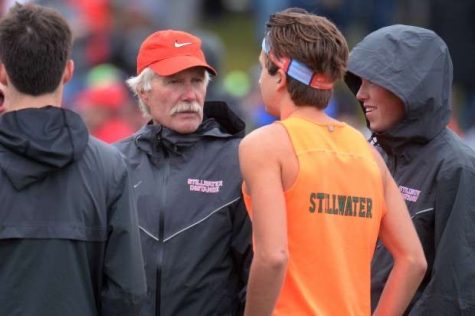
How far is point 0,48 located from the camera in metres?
4.65

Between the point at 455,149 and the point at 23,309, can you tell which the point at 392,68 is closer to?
the point at 455,149

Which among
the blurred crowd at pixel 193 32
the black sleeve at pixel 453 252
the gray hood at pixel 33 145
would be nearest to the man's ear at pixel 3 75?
the gray hood at pixel 33 145

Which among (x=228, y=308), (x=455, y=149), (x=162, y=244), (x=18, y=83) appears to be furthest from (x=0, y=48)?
(x=455, y=149)

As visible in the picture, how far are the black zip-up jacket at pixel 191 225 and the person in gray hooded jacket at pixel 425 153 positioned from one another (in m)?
0.63

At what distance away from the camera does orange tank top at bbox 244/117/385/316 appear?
4.65 meters

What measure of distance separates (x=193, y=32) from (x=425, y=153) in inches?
328

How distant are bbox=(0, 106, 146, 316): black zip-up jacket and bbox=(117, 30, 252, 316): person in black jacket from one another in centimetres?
50

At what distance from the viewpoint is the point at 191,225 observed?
209 inches

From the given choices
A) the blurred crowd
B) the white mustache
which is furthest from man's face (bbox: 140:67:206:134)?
the blurred crowd

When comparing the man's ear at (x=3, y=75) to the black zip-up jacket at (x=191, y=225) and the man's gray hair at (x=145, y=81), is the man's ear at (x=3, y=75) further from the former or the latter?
the man's gray hair at (x=145, y=81)

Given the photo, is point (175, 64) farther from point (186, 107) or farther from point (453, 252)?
point (453, 252)

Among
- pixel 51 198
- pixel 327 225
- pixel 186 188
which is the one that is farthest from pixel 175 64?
pixel 327 225

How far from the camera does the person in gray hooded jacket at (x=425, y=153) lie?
5.24 m

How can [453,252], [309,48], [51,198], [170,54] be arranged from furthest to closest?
[170,54] < [453,252] < [309,48] < [51,198]
